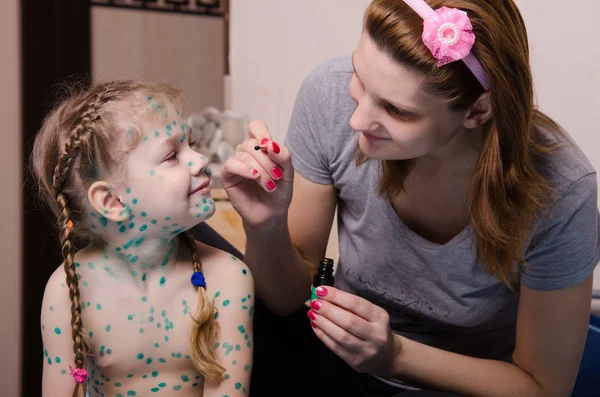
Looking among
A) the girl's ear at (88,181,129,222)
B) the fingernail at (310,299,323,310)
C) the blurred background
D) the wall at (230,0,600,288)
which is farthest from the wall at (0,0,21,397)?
the fingernail at (310,299,323,310)

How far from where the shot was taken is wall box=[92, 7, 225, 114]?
2.71 meters

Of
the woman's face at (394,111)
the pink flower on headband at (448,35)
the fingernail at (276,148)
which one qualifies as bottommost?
the fingernail at (276,148)

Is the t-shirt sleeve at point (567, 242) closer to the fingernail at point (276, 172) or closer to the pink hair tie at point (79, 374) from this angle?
the fingernail at point (276, 172)

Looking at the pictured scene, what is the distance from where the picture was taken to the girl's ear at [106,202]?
3.36 ft

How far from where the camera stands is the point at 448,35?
3.15 ft

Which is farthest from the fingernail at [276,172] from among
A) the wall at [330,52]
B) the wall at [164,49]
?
the wall at [164,49]

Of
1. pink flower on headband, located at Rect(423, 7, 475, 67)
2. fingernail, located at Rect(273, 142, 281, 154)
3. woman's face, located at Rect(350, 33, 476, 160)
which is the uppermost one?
pink flower on headband, located at Rect(423, 7, 475, 67)

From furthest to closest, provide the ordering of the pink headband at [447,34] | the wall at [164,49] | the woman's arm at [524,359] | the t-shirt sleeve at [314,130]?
the wall at [164,49]
the t-shirt sleeve at [314,130]
the woman's arm at [524,359]
the pink headband at [447,34]

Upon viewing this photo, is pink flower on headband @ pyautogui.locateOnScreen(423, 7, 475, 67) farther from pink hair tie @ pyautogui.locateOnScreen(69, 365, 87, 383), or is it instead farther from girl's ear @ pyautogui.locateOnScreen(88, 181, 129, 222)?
pink hair tie @ pyautogui.locateOnScreen(69, 365, 87, 383)

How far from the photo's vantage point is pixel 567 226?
1.16 m

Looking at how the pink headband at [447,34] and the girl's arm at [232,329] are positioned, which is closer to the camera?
the pink headband at [447,34]

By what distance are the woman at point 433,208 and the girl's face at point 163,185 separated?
0.09 metres

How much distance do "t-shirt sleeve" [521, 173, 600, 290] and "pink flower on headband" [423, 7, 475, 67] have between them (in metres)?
0.33

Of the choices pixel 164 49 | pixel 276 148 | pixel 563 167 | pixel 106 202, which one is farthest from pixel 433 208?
pixel 164 49
